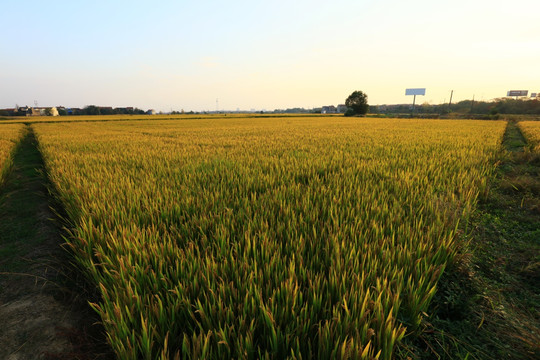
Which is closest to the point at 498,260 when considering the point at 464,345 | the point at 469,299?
the point at 469,299

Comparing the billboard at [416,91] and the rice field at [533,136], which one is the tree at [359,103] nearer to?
the billboard at [416,91]

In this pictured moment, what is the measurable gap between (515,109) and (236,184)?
258 feet

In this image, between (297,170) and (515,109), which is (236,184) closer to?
(297,170)

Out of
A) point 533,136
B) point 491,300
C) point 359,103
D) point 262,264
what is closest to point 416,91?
point 359,103

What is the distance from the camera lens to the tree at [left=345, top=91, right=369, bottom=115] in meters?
62.6

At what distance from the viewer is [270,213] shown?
2373mm

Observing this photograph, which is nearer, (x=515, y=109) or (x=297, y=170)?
(x=297, y=170)

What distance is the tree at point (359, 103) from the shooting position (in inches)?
2466

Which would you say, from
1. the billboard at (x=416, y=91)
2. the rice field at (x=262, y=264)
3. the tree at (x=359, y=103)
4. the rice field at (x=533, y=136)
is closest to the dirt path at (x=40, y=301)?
the rice field at (x=262, y=264)

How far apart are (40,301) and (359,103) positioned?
224ft

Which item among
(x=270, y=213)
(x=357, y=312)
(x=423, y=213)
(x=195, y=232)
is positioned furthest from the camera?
(x=423, y=213)

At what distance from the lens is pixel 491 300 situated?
1668 mm

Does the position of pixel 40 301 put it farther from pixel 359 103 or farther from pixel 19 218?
pixel 359 103

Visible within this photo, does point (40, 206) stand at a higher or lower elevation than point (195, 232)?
lower
